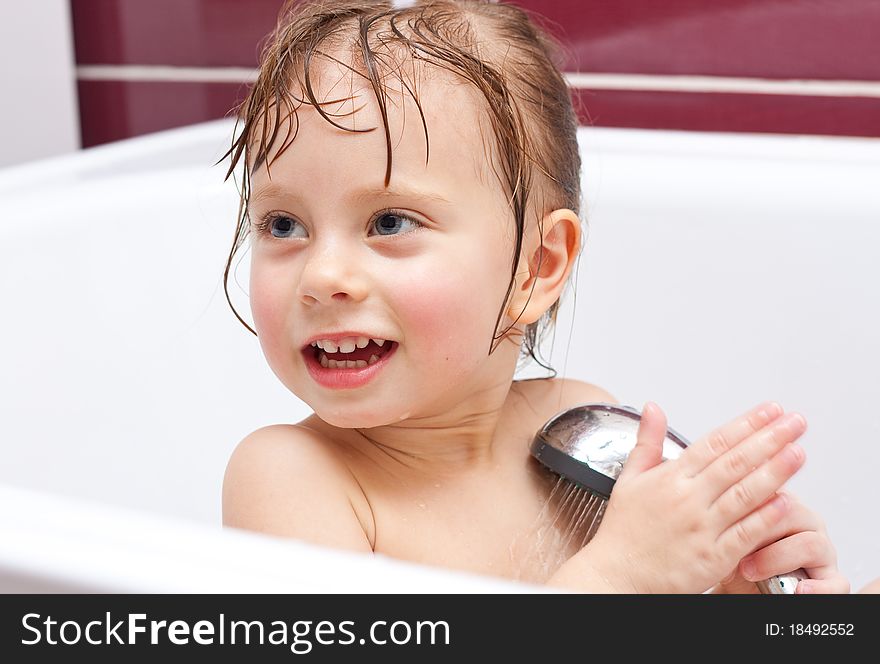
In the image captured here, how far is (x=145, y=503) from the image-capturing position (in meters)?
1.12

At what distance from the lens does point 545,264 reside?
2.74 feet

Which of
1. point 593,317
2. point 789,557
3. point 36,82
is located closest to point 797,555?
point 789,557

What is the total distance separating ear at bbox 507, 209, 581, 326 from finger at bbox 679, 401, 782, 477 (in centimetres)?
18

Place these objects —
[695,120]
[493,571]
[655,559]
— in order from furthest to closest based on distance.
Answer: [695,120] < [493,571] < [655,559]

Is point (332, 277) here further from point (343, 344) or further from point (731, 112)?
point (731, 112)

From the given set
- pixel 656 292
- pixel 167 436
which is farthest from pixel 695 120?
pixel 167 436

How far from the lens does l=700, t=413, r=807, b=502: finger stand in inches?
26.8

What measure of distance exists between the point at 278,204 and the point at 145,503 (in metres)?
0.50

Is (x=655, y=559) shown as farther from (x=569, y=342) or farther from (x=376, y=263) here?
(x=569, y=342)

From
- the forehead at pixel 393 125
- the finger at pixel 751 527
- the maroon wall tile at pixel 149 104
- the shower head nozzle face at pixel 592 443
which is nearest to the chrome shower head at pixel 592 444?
the shower head nozzle face at pixel 592 443

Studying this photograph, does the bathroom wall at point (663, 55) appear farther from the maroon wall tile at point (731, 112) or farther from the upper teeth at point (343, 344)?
the upper teeth at point (343, 344)

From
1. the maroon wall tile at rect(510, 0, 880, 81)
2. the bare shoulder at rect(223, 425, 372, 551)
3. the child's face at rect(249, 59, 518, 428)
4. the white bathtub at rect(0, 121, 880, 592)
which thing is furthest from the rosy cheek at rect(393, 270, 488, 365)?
the maroon wall tile at rect(510, 0, 880, 81)

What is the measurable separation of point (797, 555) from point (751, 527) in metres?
0.07
